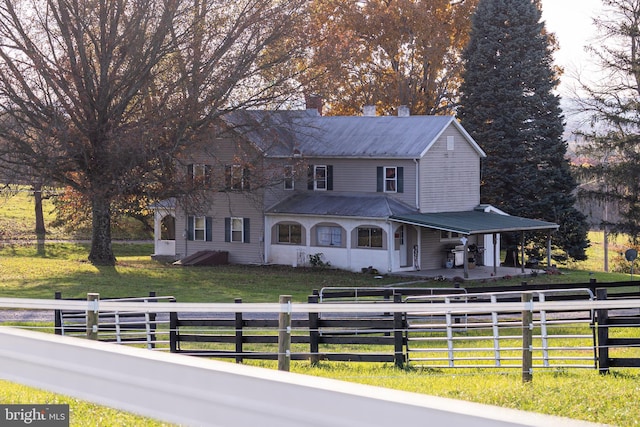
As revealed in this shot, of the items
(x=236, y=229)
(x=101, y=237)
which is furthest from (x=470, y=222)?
(x=101, y=237)

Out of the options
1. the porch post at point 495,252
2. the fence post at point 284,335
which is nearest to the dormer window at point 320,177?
the porch post at point 495,252

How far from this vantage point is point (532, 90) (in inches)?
2092

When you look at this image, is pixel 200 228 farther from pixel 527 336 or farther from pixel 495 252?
pixel 527 336

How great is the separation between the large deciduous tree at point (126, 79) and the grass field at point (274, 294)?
13.7 ft

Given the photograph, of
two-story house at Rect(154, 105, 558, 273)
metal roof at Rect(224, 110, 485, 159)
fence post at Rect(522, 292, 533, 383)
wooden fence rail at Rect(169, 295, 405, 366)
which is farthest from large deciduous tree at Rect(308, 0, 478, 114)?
fence post at Rect(522, 292, 533, 383)

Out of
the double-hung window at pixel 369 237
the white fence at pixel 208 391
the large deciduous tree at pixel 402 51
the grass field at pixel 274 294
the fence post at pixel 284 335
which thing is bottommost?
the grass field at pixel 274 294

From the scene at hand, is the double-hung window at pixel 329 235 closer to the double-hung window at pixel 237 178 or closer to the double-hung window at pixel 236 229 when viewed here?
the double-hung window at pixel 237 178

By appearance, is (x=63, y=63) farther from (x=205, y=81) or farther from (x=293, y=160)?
(x=293, y=160)

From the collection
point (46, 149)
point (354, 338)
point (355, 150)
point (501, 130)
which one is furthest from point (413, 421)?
point (501, 130)

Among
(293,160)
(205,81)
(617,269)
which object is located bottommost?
(617,269)

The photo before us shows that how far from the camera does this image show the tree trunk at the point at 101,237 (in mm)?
45688

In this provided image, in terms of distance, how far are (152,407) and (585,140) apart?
49965 mm

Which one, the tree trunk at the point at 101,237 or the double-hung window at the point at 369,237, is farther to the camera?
the tree trunk at the point at 101,237

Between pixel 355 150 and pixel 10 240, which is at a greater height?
pixel 355 150
